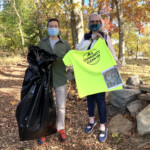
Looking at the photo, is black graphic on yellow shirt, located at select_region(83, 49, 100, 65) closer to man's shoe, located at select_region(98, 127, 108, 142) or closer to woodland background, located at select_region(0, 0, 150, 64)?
man's shoe, located at select_region(98, 127, 108, 142)

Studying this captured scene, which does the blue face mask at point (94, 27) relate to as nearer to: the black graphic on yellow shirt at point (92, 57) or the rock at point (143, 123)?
the black graphic on yellow shirt at point (92, 57)

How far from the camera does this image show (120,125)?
2.96 m

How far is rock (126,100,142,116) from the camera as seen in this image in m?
3.12

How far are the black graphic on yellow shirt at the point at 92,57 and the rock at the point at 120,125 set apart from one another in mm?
1523

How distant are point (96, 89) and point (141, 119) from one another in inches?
47.2

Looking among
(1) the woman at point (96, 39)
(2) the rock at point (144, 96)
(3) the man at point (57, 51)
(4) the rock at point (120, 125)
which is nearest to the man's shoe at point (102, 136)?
(1) the woman at point (96, 39)

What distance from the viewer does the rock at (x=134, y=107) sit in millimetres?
3125

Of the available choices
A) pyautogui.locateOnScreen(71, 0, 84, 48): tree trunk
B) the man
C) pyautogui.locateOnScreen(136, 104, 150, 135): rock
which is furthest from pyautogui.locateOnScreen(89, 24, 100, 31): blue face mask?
pyautogui.locateOnScreen(71, 0, 84, 48): tree trunk

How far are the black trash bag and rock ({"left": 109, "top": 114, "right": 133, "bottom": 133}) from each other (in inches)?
57.1

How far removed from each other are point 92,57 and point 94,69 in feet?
0.71

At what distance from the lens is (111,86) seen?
234 centimetres

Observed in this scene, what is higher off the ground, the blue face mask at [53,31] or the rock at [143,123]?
the blue face mask at [53,31]

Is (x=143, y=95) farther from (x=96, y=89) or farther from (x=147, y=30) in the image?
(x=147, y=30)

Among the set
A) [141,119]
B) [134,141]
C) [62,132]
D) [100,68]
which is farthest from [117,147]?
[100,68]
